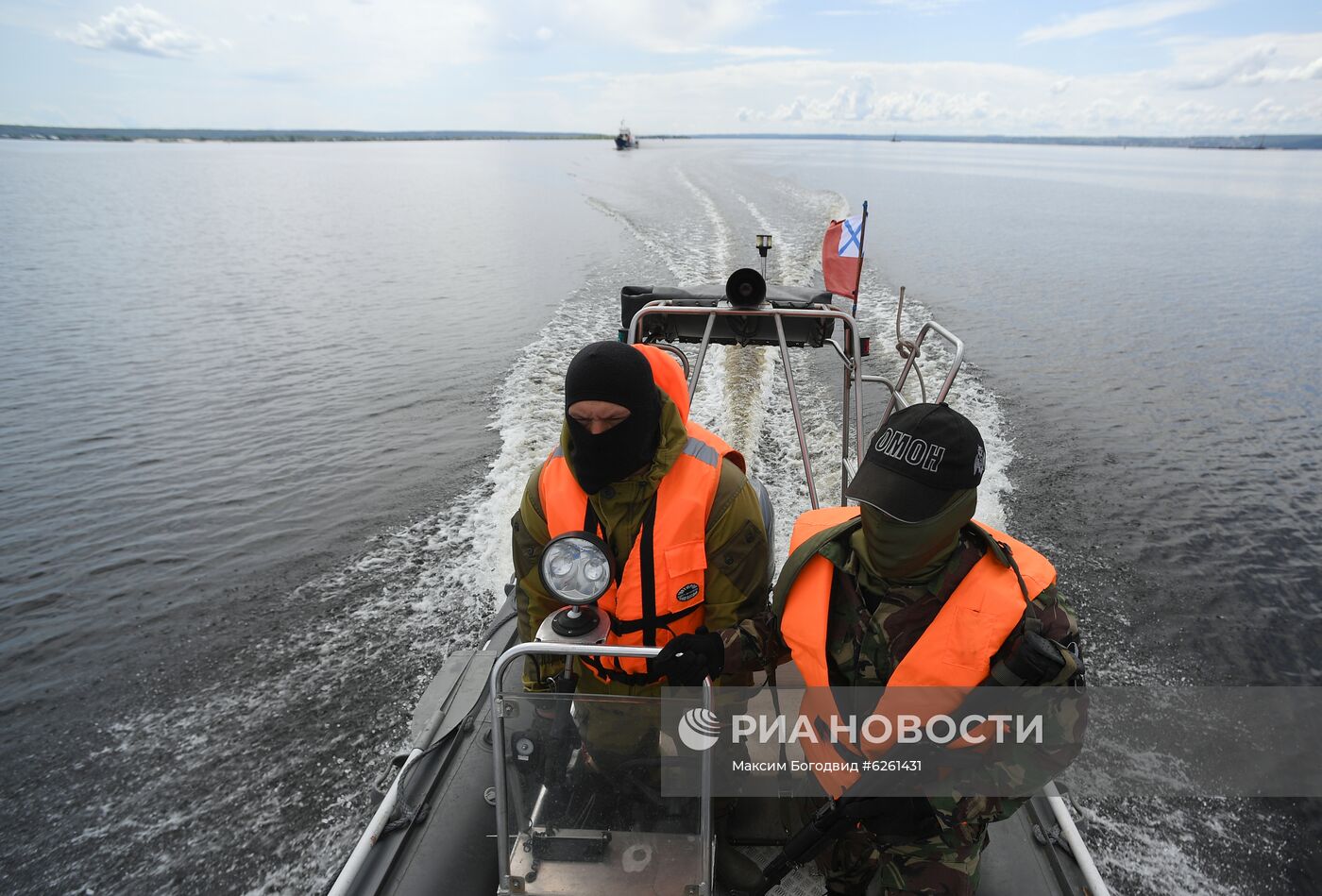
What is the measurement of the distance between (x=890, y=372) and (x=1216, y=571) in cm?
355

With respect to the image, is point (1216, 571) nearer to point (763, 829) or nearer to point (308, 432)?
point (763, 829)

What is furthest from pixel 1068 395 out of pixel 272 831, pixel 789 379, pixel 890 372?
pixel 272 831

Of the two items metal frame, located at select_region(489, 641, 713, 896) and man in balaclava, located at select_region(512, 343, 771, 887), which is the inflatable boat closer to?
metal frame, located at select_region(489, 641, 713, 896)

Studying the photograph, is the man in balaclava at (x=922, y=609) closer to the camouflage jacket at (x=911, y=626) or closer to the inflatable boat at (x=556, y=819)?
the camouflage jacket at (x=911, y=626)

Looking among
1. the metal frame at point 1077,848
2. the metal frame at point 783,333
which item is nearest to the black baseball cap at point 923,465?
the metal frame at point 1077,848

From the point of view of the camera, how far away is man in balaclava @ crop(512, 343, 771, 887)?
5.45 feet

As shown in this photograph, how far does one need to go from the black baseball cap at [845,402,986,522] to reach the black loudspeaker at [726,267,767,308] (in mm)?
1929

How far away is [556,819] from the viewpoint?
4.99 feet

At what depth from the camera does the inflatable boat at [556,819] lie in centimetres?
147

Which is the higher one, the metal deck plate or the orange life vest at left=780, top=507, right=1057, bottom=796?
the orange life vest at left=780, top=507, right=1057, bottom=796

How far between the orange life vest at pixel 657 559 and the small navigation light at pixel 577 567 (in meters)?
0.27

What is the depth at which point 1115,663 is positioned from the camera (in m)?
3.77

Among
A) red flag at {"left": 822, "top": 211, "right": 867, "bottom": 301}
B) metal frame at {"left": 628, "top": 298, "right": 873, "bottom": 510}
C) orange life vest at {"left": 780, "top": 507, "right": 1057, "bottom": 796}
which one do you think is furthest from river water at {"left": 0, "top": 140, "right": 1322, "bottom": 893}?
orange life vest at {"left": 780, "top": 507, "right": 1057, "bottom": 796}

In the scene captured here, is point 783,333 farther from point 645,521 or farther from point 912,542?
point 912,542
